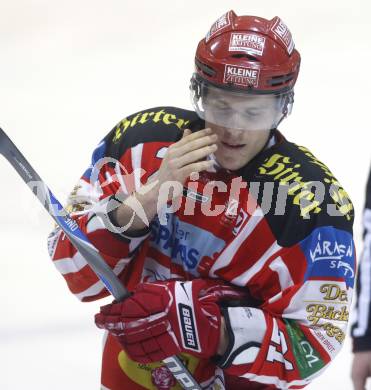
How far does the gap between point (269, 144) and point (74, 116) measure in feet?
6.42

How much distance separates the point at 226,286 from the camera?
218 centimetres

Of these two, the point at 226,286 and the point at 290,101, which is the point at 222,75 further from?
the point at 226,286

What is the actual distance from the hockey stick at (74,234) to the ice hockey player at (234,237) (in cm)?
5

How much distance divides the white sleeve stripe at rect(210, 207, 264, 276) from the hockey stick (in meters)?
0.22

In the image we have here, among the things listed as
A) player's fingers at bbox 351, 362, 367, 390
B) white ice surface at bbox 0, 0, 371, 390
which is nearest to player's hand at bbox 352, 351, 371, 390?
player's fingers at bbox 351, 362, 367, 390

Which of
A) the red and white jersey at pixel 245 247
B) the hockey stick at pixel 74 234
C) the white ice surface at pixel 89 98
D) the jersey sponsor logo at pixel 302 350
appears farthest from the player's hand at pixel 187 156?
the white ice surface at pixel 89 98

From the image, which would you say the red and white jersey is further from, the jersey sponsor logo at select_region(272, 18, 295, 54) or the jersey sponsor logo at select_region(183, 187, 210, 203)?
the jersey sponsor logo at select_region(272, 18, 295, 54)

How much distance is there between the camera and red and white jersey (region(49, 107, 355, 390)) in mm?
2066

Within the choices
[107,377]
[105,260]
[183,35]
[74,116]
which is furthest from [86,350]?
[183,35]

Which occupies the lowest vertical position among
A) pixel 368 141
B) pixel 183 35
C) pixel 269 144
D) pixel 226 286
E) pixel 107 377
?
pixel 107 377

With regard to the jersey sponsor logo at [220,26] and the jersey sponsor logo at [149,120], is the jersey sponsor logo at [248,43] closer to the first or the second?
the jersey sponsor logo at [220,26]

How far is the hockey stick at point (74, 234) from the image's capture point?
2109mm

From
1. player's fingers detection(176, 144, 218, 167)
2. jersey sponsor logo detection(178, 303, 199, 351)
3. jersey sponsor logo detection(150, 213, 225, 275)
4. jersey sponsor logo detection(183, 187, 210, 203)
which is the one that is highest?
player's fingers detection(176, 144, 218, 167)

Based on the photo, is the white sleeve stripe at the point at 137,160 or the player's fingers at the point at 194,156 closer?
the player's fingers at the point at 194,156
